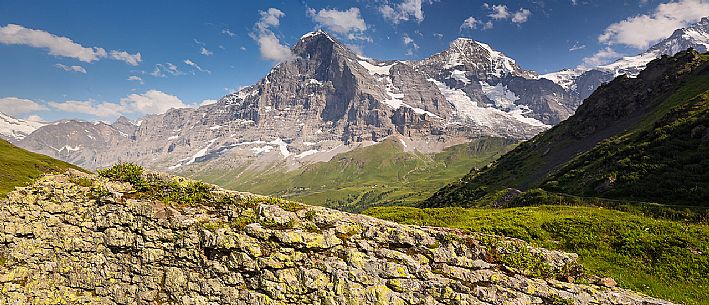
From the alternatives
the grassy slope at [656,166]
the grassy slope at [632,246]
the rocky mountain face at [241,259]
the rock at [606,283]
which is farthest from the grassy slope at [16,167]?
the grassy slope at [656,166]

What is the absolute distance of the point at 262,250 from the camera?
43.3ft

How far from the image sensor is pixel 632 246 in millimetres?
23922

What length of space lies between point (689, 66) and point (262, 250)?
605 ft

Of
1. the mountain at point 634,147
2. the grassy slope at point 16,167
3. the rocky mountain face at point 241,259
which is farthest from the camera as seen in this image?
the grassy slope at point 16,167

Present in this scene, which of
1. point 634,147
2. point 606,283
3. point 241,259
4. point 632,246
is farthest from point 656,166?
point 241,259

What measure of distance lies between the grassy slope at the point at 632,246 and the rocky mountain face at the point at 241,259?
914cm

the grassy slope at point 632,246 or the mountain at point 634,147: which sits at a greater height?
the mountain at point 634,147

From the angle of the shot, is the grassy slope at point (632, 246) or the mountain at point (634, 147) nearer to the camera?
the grassy slope at point (632, 246)

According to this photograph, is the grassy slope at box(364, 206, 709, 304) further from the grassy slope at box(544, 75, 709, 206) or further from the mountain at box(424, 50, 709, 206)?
the mountain at box(424, 50, 709, 206)

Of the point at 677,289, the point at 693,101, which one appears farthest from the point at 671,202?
the point at 693,101

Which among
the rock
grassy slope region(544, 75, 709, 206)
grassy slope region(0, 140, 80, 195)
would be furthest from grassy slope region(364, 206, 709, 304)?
grassy slope region(0, 140, 80, 195)

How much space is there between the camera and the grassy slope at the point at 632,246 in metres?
19.3

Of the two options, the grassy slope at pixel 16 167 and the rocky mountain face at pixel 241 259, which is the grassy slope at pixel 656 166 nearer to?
the rocky mountain face at pixel 241 259

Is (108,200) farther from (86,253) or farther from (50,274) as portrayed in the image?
(50,274)
